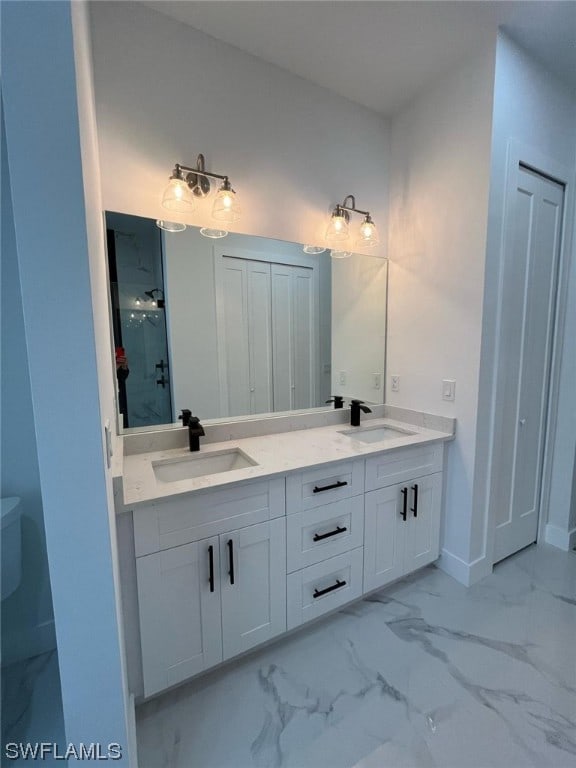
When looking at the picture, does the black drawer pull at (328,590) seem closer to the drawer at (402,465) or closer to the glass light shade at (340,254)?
the drawer at (402,465)

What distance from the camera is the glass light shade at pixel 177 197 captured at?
4.91ft

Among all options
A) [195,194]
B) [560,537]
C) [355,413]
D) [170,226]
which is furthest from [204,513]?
[560,537]

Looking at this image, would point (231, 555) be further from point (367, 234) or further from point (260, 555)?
point (367, 234)

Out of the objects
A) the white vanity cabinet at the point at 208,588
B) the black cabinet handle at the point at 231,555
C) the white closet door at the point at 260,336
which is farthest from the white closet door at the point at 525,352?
the black cabinet handle at the point at 231,555

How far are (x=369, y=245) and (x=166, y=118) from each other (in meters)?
1.30

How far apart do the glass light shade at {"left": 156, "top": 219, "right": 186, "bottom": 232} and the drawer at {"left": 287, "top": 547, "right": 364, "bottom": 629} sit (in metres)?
1.67

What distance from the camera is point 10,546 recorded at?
51.3 inches

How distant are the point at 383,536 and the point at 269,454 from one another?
29.5 inches

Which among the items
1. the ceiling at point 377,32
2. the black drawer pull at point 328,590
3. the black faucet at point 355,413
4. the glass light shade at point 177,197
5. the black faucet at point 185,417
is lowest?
the black drawer pull at point 328,590

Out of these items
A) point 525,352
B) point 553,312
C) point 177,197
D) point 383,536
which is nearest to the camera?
point 177,197

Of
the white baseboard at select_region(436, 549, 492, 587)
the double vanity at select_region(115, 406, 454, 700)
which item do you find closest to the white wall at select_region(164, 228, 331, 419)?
the double vanity at select_region(115, 406, 454, 700)

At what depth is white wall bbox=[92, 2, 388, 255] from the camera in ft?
4.70

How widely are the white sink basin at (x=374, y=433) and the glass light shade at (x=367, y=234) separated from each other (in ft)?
3.86

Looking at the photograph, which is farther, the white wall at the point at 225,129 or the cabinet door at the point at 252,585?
the white wall at the point at 225,129
